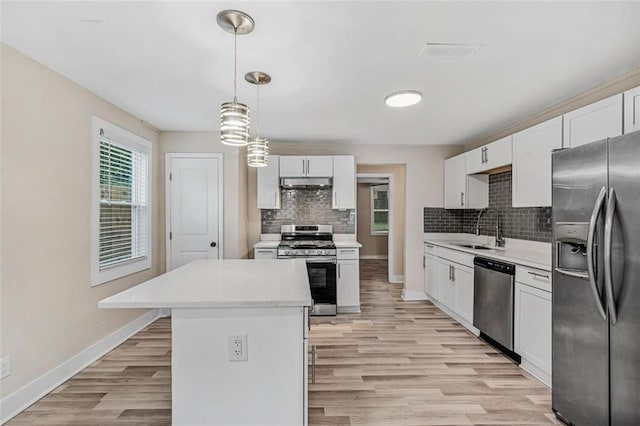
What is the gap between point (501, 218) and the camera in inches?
161

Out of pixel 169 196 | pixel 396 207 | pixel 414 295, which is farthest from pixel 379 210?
pixel 169 196

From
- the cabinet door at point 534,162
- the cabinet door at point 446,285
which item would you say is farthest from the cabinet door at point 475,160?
the cabinet door at point 446,285

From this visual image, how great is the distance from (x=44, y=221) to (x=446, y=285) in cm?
408

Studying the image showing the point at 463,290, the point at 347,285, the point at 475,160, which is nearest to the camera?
the point at 463,290

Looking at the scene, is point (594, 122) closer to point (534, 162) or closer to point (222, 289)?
point (534, 162)

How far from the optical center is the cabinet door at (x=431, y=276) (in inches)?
177

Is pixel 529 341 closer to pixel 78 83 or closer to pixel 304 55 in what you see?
pixel 304 55

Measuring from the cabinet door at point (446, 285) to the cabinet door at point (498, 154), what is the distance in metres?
1.27

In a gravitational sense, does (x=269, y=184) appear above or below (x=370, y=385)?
above

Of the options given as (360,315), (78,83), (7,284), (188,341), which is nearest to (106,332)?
(7,284)

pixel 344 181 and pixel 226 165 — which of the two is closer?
pixel 226 165

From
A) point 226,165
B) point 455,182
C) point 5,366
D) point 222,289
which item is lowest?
point 5,366

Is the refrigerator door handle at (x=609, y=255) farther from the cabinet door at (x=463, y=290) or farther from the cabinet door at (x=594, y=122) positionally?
the cabinet door at (x=463, y=290)

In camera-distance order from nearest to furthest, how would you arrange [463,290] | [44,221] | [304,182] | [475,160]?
[44,221] < [463,290] < [475,160] < [304,182]
